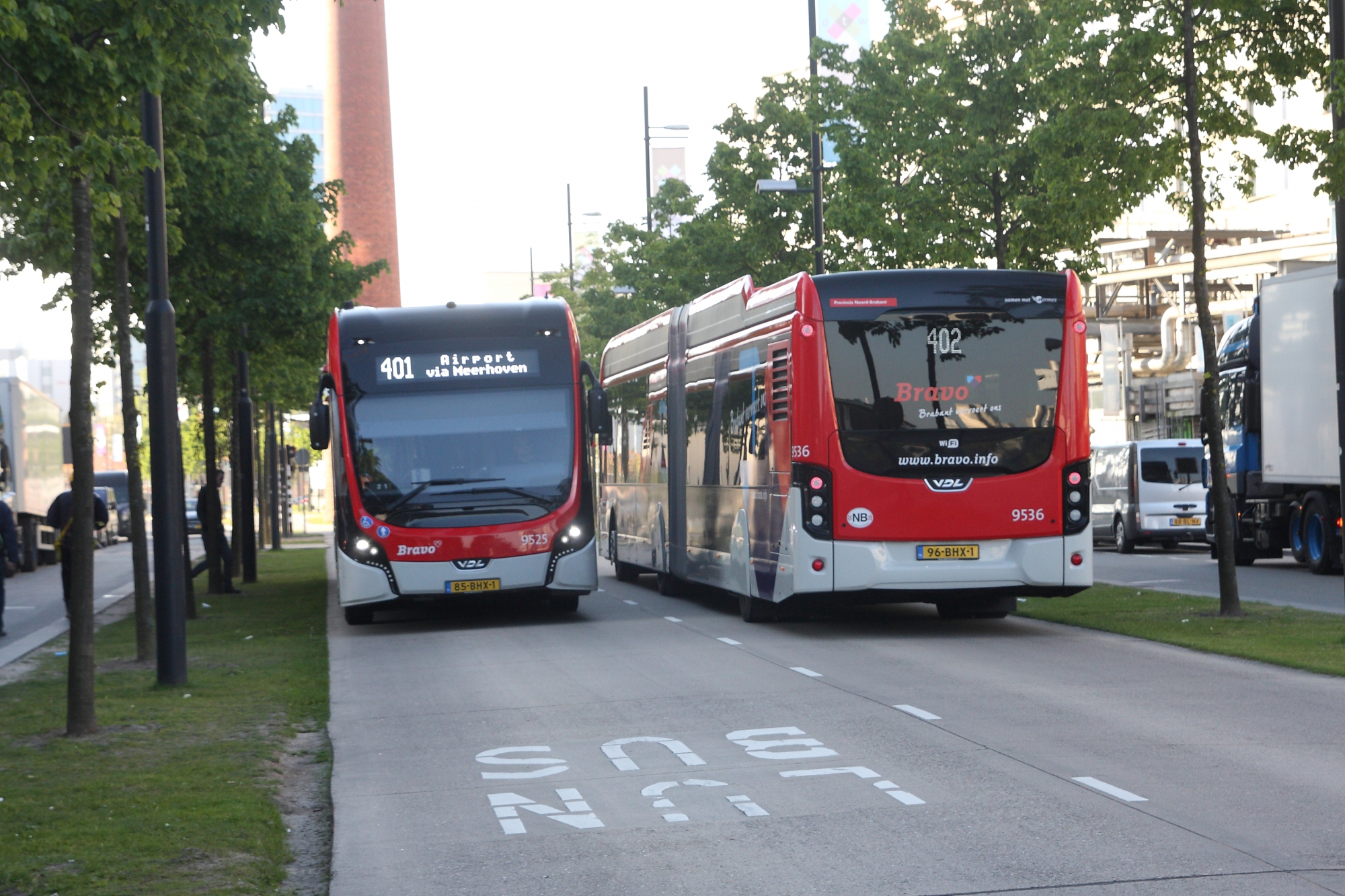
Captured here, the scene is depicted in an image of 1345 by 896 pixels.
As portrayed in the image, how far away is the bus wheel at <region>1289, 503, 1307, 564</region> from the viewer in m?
25.4

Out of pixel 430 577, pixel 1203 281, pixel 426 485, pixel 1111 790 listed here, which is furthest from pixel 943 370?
pixel 1111 790

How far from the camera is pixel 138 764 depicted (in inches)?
362

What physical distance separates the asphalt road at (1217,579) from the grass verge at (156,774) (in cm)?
1091

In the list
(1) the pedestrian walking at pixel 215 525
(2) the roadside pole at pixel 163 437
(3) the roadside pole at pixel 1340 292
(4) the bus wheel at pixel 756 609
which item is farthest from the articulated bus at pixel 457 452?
(3) the roadside pole at pixel 1340 292

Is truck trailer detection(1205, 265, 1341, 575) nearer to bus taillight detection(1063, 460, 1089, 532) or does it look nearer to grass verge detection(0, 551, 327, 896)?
bus taillight detection(1063, 460, 1089, 532)

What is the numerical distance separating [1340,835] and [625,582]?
787 inches

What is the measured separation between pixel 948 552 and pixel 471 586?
5.00 meters

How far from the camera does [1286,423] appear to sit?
2512 cm

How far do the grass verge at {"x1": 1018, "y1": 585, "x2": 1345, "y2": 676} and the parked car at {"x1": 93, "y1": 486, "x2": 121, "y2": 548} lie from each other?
41560mm

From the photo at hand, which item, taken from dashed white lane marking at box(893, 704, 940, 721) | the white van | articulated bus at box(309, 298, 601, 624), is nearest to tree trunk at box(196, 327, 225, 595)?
articulated bus at box(309, 298, 601, 624)

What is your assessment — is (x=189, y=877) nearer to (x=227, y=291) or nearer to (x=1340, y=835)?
(x=1340, y=835)

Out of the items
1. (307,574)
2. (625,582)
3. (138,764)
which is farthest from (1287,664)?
(307,574)

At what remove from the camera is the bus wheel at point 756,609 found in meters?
17.4

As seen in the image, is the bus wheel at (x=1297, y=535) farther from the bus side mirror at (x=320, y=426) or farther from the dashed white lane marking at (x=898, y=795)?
the dashed white lane marking at (x=898, y=795)
